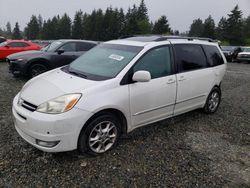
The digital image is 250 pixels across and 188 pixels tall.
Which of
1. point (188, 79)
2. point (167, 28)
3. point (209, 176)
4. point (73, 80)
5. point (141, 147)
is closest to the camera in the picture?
point (209, 176)

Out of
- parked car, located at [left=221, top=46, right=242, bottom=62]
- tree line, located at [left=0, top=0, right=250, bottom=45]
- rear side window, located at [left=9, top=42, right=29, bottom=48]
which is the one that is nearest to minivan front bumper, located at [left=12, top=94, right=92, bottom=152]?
rear side window, located at [left=9, top=42, right=29, bottom=48]

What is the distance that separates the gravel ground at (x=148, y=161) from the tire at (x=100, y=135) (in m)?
0.13

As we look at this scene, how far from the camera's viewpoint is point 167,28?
5512 centimetres

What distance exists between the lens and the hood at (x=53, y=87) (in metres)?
3.08

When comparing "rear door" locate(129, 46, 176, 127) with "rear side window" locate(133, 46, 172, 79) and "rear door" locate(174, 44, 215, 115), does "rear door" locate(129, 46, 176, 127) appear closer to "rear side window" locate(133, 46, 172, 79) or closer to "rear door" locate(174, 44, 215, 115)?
"rear side window" locate(133, 46, 172, 79)

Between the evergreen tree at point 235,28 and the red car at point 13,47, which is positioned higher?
the evergreen tree at point 235,28

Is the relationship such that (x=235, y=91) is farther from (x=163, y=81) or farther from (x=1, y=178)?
(x=1, y=178)

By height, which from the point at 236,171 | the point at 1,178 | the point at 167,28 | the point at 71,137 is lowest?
the point at 236,171

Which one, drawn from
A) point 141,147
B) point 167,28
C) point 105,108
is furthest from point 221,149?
point 167,28

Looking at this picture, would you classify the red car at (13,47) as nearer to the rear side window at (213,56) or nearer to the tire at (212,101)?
the rear side window at (213,56)

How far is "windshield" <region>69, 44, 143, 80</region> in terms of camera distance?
3566 mm

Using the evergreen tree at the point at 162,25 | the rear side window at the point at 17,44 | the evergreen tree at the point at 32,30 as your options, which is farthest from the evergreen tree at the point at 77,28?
the rear side window at the point at 17,44

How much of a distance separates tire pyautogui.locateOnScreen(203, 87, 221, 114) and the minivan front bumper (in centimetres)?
322

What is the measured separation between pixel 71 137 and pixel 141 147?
48.2 inches
